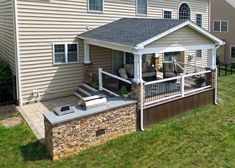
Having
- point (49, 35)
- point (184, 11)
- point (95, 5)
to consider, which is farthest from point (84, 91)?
point (184, 11)

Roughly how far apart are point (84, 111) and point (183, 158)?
12.0 feet

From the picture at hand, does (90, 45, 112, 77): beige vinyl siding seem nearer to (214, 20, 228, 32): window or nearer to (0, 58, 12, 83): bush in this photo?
(0, 58, 12, 83): bush

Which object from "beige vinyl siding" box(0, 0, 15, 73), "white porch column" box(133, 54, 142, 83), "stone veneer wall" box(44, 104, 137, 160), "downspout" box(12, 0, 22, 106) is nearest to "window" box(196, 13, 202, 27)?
"white porch column" box(133, 54, 142, 83)

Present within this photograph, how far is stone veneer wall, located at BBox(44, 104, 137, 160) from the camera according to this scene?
30.6 ft

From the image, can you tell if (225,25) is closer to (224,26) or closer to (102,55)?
(224,26)

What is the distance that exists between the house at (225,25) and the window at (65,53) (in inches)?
933

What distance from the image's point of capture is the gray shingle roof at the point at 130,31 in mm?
11844

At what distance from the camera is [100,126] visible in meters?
10.4

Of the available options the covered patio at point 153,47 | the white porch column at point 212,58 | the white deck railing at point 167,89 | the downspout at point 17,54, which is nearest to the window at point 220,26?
the covered patio at point 153,47

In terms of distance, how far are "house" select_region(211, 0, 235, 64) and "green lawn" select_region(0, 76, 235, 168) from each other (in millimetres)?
23628

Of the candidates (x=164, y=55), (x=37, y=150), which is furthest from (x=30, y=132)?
(x=164, y=55)

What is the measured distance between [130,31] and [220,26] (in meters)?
24.6

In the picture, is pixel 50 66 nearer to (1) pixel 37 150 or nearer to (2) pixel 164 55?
(1) pixel 37 150

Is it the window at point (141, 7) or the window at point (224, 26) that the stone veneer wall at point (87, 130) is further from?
the window at point (224, 26)
